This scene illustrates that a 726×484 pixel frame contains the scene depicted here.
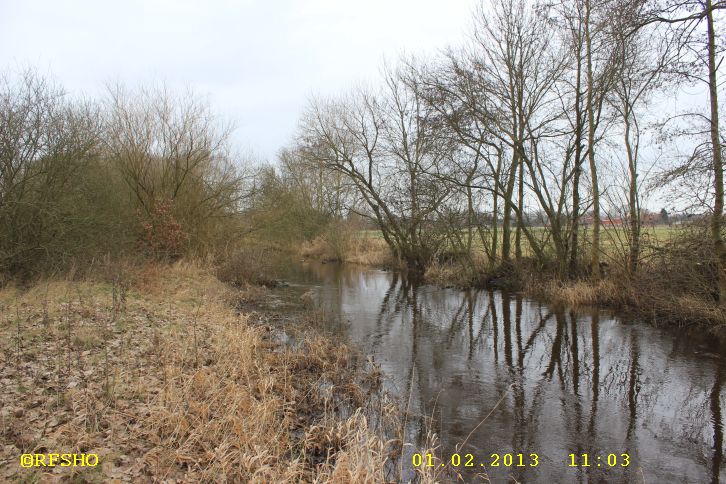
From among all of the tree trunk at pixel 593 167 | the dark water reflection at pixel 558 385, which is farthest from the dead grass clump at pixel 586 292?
the dark water reflection at pixel 558 385

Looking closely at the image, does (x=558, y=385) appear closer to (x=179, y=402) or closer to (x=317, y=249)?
(x=179, y=402)

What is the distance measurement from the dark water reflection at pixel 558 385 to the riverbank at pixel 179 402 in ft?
3.70

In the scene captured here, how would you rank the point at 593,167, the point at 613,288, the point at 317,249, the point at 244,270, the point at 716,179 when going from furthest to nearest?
the point at 317,249 → the point at 244,270 → the point at 593,167 → the point at 613,288 → the point at 716,179

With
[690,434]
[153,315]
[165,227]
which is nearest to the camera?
[690,434]

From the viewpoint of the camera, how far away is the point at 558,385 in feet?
25.7

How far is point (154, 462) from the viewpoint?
4.25 metres

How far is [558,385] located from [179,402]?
6.00m

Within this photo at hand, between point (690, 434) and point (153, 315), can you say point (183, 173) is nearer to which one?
point (153, 315)

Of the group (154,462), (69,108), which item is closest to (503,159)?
(69,108)

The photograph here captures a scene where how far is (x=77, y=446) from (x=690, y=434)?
704 cm

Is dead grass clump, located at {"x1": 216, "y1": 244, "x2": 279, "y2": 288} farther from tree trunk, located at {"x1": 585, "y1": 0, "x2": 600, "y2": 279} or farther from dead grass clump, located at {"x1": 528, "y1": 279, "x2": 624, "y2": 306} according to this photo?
tree trunk, located at {"x1": 585, "y1": 0, "x2": 600, "y2": 279}

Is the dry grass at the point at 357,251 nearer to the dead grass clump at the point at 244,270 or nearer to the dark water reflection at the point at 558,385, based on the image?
the dead grass clump at the point at 244,270

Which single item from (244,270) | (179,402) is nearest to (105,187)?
(244,270)

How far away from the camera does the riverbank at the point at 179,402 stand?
14.0ft
